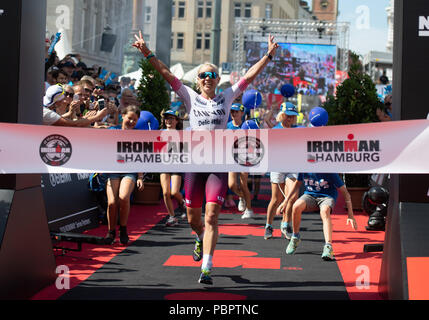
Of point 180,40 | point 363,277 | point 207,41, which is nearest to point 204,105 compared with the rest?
point 363,277

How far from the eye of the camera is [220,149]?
659 cm

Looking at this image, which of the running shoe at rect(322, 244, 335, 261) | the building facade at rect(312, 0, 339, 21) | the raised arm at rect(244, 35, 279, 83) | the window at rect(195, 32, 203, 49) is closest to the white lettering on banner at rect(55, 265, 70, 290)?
the raised arm at rect(244, 35, 279, 83)

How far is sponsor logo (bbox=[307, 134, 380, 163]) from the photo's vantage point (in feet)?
19.8

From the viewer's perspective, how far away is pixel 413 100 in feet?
19.8

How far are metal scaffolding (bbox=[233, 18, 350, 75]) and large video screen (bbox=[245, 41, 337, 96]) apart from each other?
0.32m

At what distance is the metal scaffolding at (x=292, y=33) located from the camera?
130 feet

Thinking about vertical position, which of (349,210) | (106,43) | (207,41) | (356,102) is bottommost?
(349,210)

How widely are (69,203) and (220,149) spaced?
4.06 m

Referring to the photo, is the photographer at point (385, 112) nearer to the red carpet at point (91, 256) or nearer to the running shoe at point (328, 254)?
the red carpet at point (91, 256)

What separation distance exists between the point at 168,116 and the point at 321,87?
31414mm

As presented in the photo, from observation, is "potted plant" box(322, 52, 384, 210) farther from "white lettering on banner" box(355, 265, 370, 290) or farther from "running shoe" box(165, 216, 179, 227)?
"white lettering on banner" box(355, 265, 370, 290)

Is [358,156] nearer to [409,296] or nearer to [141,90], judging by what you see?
[409,296]

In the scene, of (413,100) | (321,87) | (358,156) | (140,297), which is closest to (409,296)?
(358,156)

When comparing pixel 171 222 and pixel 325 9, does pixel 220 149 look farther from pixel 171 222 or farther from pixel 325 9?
pixel 325 9
